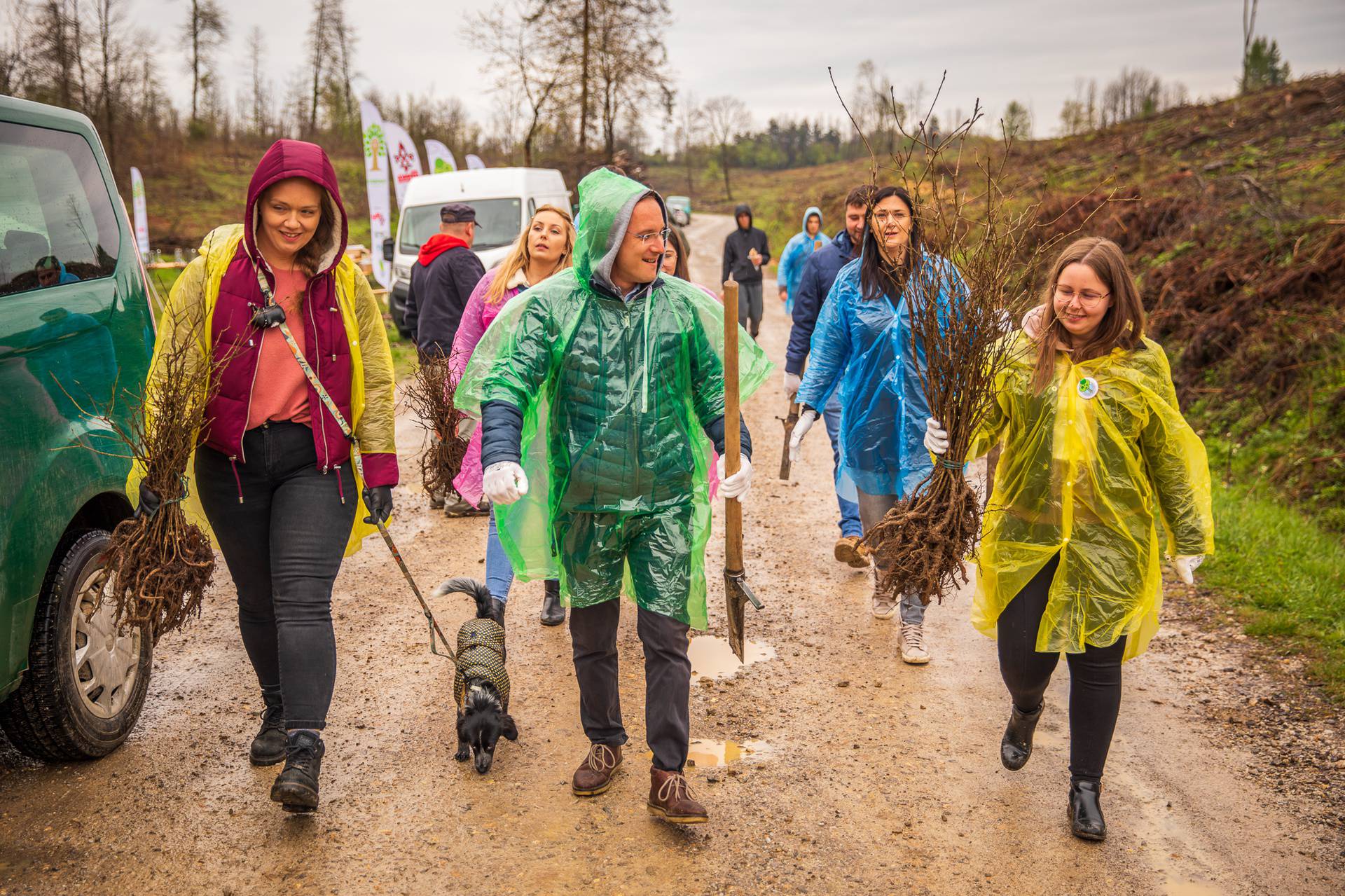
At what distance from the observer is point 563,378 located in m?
3.07

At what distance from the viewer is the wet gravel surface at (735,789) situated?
2.92 meters

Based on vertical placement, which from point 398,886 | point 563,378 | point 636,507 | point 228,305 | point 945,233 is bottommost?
point 398,886

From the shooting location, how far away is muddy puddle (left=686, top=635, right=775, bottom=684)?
172 inches

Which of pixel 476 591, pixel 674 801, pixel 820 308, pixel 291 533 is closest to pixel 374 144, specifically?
pixel 820 308

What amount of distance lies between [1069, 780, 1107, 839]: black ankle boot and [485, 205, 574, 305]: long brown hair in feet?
10.0

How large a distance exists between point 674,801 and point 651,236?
1.70m

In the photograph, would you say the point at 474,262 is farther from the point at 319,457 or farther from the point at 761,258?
the point at 761,258

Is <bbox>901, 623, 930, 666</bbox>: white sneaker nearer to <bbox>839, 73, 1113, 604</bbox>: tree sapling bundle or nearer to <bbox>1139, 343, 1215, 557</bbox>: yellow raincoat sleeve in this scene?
<bbox>839, 73, 1113, 604</bbox>: tree sapling bundle

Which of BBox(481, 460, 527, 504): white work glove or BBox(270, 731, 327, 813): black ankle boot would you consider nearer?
BBox(481, 460, 527, 504): white work glove

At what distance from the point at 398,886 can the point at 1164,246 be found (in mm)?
11356

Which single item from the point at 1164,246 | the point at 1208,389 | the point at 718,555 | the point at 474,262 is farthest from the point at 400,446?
the point at 1164,246

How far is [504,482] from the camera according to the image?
2.84 metres

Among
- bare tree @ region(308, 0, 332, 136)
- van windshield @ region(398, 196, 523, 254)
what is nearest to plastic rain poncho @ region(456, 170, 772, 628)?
van windshield @ region(398, 196, 523, 254)

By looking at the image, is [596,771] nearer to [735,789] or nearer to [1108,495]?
[735,789]
